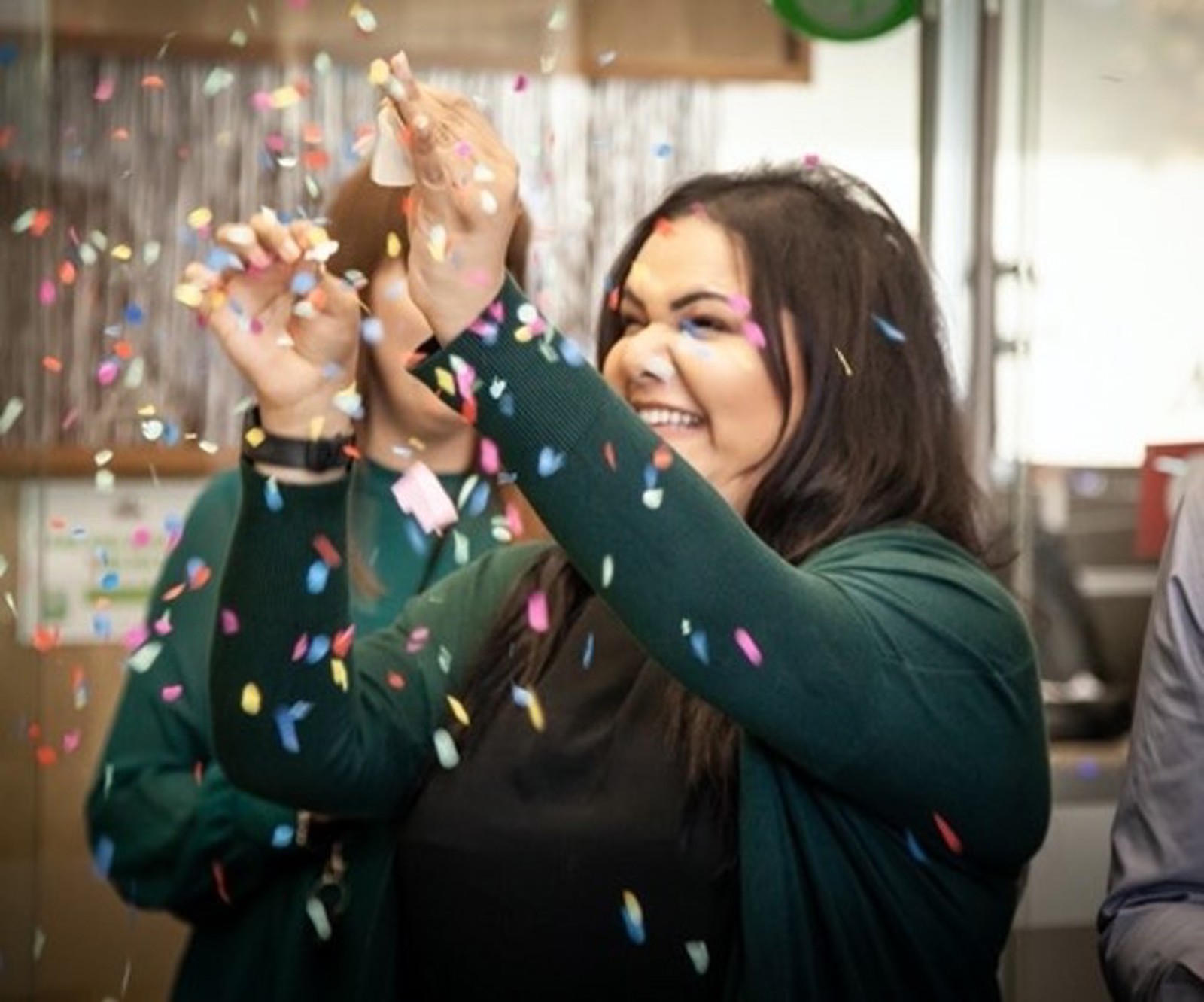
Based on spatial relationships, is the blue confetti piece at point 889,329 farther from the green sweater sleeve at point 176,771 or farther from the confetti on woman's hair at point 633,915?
the green sweater sleeve at point 176,771

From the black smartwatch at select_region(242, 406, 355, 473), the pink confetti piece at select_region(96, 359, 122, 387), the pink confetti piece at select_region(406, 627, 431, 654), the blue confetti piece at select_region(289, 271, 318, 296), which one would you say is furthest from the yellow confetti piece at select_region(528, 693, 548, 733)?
the pink confetti piece at select_region(96, 359, 122, 387)

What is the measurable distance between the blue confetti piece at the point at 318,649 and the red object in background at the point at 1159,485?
1437 mm

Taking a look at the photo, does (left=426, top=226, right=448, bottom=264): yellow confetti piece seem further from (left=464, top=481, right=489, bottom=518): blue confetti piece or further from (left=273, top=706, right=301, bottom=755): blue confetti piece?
(left=464, top=481, right=489, bottom=518): blue confetti piece

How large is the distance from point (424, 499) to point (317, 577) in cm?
28

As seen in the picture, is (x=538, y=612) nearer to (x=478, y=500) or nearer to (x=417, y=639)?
(x=417, y=639)

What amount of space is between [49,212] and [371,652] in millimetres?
1139

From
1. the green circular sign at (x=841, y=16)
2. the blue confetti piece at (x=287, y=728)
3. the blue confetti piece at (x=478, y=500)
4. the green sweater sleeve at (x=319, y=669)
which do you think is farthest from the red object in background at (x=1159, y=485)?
the blue confetti piece at (x=287, y=728)

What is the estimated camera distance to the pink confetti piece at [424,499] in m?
1.81

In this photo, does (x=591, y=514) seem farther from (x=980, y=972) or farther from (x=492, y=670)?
(x=980, y=972)

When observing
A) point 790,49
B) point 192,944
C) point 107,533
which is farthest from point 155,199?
point 192,944

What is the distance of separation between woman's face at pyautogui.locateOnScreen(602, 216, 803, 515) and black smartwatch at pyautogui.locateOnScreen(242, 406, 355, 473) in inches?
9.8

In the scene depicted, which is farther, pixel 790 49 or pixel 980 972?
pixel 790 49

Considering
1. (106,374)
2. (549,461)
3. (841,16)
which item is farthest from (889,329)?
(106,374)

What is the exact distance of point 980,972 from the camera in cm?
159
